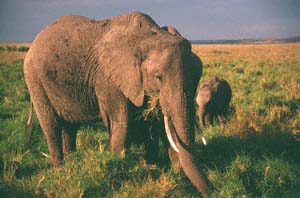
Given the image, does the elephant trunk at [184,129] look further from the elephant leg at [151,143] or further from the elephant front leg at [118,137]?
the elephant leg at [151,143]

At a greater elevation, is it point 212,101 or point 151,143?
point 151,143

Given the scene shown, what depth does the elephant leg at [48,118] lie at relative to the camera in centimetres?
595

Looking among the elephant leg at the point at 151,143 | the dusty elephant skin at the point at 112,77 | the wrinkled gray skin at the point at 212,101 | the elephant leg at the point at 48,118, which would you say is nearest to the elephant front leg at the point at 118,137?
the dusty elephant skin at the point at 112,77

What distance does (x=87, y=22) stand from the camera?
18.3ft

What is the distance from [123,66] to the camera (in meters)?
4.69

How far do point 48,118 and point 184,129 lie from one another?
2616 mm

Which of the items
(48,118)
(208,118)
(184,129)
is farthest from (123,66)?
(208,118)

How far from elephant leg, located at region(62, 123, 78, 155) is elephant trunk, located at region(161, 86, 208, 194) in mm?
2441

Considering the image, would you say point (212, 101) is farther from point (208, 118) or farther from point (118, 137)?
point (118, 137)

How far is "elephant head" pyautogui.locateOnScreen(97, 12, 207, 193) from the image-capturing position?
165 inches

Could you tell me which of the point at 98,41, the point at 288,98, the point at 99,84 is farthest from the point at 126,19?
the point at 288,98

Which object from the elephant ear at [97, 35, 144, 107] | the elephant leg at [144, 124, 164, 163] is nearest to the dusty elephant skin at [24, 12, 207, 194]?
the elephant ear at [97, 35, 144, 107]

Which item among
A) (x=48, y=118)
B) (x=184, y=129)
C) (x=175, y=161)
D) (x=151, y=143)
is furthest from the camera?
(x=48, y=118)

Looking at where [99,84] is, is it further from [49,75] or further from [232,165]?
[232,165]
